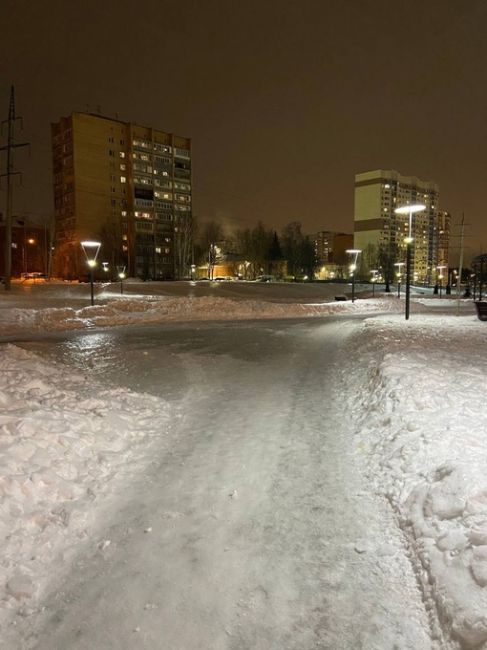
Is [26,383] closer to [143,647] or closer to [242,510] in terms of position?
[242,510]

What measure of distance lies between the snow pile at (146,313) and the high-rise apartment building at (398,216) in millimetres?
128379

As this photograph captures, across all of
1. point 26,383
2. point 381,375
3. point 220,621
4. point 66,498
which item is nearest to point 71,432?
point 66,498

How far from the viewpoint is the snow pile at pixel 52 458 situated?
372cm

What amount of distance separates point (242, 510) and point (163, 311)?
70.5 feet

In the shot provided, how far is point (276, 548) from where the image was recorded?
12.4 ft

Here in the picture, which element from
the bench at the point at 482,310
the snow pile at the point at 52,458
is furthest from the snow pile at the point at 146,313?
the snow pile at the point at 52,458

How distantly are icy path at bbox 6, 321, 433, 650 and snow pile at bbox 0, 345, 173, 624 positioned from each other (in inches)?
12.9

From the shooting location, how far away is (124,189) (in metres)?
104

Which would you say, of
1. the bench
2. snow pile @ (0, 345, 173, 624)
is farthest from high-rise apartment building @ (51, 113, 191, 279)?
snow pile @ (0, 345, 173, 624)

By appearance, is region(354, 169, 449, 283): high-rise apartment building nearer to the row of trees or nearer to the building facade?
the row of trees

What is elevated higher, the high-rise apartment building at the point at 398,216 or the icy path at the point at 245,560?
the high-rise apartment building at the point at 398,216

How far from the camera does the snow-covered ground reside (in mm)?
3229

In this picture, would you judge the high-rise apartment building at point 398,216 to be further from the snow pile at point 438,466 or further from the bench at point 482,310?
the snow pile at point 438,466

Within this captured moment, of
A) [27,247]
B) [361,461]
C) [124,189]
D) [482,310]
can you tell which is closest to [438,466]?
[361,461]
